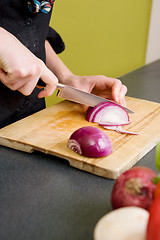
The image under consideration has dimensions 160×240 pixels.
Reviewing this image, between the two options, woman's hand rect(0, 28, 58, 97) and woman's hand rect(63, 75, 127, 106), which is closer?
woman's hand rect(0, 28, 58, 97)

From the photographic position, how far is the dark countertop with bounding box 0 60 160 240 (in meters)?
0.58

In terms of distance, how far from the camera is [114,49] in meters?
2.41

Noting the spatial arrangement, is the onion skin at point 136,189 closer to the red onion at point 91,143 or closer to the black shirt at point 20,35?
the red onion at point 91,143

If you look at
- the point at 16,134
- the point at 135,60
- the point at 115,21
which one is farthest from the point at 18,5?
the point at 135,60

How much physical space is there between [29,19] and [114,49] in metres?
1.41

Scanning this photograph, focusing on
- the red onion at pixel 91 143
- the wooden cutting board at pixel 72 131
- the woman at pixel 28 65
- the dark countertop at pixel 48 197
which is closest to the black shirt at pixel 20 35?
the woman at pixel 28 65

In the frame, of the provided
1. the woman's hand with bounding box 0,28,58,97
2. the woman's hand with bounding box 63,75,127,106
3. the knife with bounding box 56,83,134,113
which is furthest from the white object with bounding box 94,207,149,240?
the woman's hand with bounding box 63,75,127,106

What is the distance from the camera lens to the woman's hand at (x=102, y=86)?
119cm

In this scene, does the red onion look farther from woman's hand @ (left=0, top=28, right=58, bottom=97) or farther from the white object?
the white object

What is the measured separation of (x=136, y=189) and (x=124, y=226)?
0.24ft

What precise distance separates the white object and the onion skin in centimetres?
3

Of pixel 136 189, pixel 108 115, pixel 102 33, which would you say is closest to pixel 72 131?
pixel 108 115

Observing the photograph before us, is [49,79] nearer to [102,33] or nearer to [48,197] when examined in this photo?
[48,197]

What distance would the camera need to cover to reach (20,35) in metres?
1.07
